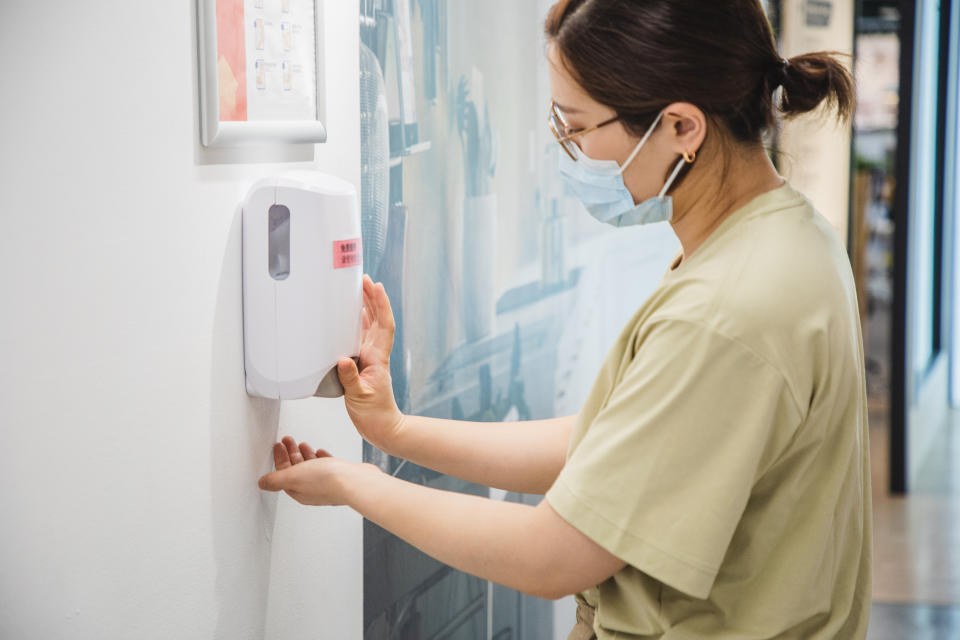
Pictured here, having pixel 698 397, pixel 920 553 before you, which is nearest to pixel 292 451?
pixel 698 397

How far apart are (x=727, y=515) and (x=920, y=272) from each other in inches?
174

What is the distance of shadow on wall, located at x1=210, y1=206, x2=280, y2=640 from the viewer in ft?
4.03

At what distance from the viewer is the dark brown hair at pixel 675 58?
1112mm

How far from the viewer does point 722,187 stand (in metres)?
1.19

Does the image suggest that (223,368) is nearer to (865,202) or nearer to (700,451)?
(700,451)

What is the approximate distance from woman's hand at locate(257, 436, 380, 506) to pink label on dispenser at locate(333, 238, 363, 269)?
25cm

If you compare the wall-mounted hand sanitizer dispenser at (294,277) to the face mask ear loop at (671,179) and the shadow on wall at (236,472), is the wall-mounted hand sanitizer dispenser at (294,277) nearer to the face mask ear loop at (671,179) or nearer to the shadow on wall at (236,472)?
the shadow on wall at (236,472)

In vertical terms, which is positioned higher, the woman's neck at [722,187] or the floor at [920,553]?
the woman's neck at [722,187]

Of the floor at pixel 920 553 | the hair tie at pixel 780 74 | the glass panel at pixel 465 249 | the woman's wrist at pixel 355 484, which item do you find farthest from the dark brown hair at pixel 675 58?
the floor at pixel 920 553

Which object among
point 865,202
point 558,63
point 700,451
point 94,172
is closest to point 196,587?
point 94,172

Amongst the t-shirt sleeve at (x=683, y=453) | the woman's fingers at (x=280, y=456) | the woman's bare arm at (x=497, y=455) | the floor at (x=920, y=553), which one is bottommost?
the floor at (x=920, y=553)

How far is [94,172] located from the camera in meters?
1.00

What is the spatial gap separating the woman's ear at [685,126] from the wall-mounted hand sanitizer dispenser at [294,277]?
1.34 ft

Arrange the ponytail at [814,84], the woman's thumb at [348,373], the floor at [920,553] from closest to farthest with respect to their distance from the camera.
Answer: the ponytail at [814,84] < the woman's thumb at [348,373] < the floor at [920,553]
